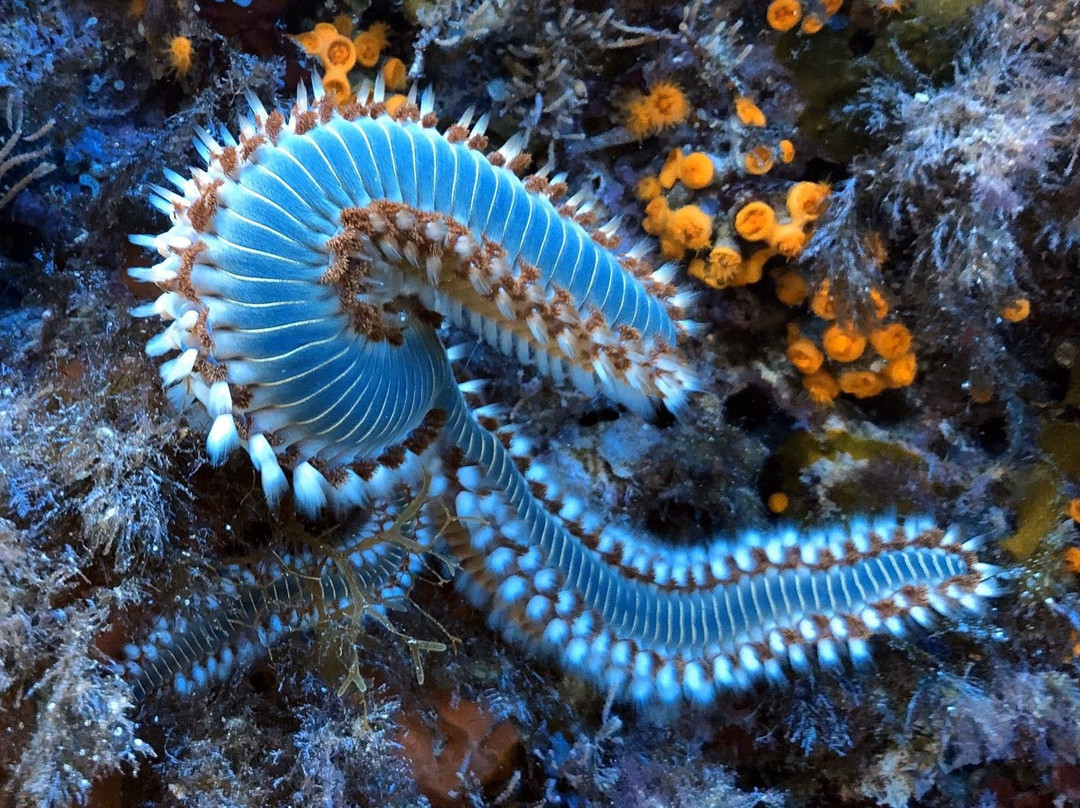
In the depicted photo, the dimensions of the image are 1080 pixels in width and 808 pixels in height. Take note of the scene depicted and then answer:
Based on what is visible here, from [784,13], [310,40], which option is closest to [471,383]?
[310,40]

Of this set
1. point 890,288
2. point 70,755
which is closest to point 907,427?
point 890,288

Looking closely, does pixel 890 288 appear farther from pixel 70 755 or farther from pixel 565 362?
pixel 70 755

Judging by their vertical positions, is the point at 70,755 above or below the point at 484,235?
below

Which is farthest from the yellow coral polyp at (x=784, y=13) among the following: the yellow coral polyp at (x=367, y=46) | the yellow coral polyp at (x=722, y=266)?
the yellow coral polyp at (x=367, y=46)

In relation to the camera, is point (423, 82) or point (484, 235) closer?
point (484, 235)

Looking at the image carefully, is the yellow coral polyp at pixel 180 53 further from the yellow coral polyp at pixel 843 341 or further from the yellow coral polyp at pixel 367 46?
the yellow coral polyp at pixel 843 341
